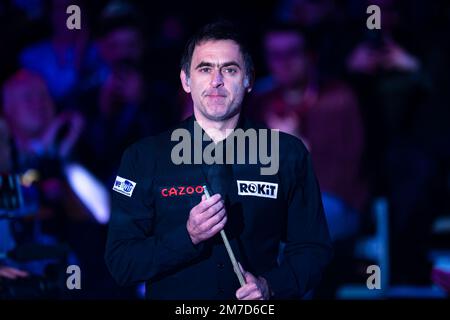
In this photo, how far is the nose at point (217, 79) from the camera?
234 cm

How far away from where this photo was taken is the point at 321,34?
16.9ft

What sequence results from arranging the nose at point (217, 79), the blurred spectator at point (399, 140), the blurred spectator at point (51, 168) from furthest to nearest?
the blurred spectator at point (399, 140), the blurred spectator at point (51, 168), the nose at point (217, 79)

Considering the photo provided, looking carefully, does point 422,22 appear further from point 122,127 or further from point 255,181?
point 255,181

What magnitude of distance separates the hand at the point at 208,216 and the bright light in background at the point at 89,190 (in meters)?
3.01

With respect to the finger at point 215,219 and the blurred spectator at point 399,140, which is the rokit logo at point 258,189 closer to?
the finger at point 215,219

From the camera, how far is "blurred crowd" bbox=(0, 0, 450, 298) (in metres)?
5.05

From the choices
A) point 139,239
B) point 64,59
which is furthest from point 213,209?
point 64,59

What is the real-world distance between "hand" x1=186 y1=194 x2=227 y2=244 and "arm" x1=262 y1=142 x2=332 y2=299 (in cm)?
33

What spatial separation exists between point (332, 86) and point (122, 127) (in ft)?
5.12

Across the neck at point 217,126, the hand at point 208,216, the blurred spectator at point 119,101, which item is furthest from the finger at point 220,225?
the blurred spectator at point 119,101

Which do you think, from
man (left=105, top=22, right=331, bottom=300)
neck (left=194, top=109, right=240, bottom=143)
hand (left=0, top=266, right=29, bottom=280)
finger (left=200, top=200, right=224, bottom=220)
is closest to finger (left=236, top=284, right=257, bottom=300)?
man (left=105, top=22, right=331, bottom=300)

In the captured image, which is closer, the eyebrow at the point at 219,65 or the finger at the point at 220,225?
the finger at the point at 220,225

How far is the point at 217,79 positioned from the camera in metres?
2.35

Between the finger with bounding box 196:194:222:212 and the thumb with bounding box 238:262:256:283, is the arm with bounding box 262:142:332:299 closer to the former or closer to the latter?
the thumb with bounding box 238:262:256:283
